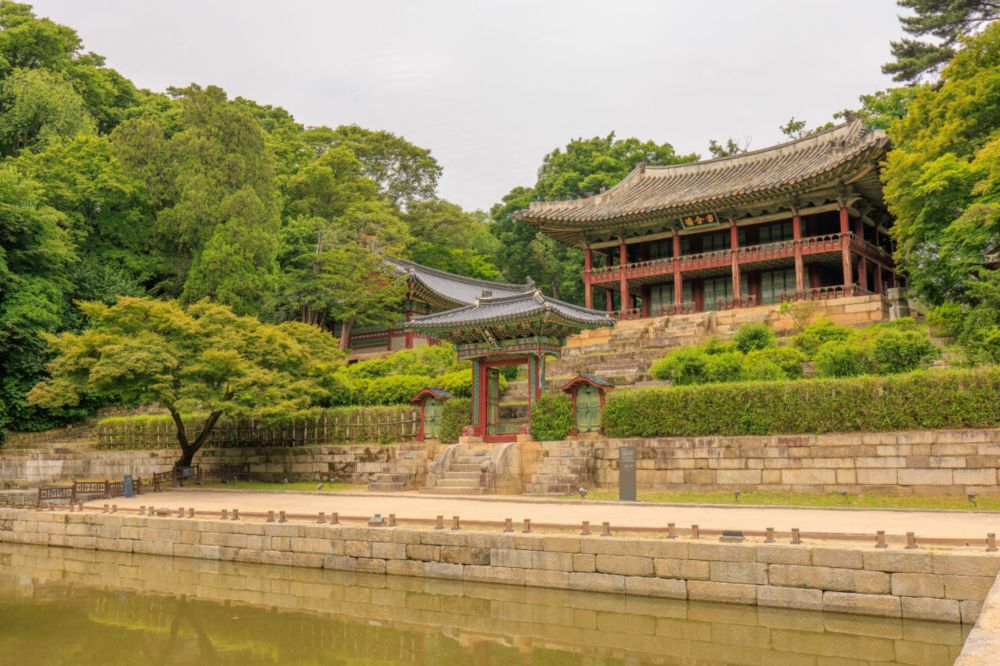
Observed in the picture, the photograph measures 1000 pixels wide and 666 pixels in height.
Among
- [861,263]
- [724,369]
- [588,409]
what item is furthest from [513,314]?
[861,263]

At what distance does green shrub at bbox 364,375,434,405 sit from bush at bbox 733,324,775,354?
10.7 m

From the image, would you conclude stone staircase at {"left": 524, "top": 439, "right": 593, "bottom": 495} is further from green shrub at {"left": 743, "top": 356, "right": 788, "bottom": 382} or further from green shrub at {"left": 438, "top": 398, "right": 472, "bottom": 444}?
green shrub at {"left": 743, "top": 356, "right": 788, "bottom": 382}

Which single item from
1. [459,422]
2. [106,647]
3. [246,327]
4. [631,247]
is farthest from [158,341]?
[631,247]

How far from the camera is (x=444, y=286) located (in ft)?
139

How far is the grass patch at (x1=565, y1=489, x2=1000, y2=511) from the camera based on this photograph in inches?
641

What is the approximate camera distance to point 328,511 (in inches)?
734

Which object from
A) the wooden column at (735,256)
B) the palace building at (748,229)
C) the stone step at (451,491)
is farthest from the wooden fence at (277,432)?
the wooden column at (735,256)

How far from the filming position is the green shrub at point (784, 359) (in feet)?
77.6

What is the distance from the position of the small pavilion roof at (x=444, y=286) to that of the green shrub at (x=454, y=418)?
12.6m

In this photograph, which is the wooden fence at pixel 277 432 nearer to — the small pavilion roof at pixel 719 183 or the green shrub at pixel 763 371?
the green shrub at pixel 763 371

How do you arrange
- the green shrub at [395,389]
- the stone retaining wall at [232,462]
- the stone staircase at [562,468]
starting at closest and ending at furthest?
the stone staircase at [562,468], the stone retaining wall at [232,462], the green shrub at [395,389]

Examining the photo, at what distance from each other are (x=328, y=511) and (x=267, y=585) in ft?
13.1

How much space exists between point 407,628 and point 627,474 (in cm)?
833

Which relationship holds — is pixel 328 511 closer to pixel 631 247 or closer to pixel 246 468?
pixel 246 468
